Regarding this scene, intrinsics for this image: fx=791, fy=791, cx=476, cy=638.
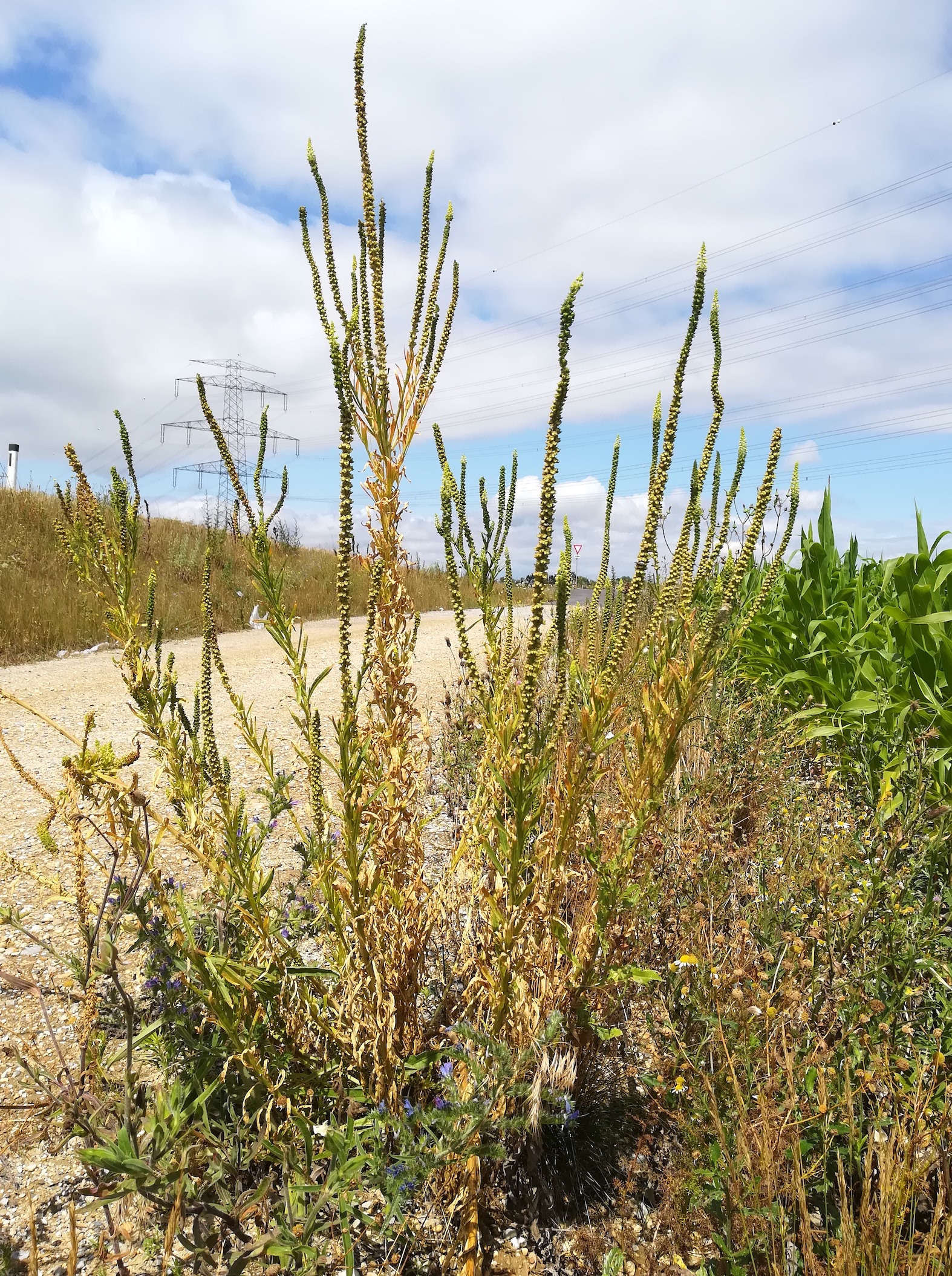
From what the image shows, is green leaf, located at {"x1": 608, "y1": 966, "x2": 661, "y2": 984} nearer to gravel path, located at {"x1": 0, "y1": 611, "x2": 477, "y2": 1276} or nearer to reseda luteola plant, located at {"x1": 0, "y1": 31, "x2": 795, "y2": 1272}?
reseda luteola plant, located at {"x1": 0, "y1": 31, "x2": 795, "y2": 1272}

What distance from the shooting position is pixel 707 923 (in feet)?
9.02

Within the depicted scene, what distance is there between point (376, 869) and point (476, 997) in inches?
18.1

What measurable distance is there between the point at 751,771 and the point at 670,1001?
1790mm

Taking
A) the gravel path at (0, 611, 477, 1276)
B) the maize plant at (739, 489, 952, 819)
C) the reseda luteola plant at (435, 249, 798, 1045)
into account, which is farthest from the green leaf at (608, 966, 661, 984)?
the maize plant at (739, 489, 952, 819)

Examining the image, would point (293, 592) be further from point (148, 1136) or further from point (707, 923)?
point (148, 1136)

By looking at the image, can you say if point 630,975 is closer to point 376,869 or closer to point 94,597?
point 376,869

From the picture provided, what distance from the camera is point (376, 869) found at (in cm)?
179

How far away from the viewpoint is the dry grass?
874 cm

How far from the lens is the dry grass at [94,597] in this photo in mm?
8742

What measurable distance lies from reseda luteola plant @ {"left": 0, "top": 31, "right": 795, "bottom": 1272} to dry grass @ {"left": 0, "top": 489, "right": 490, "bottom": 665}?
399 cm

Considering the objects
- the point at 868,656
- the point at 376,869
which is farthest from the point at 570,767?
the point at 868,656

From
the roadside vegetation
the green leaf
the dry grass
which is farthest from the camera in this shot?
the dry grass

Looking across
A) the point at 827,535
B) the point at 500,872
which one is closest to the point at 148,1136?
the point at 500,872

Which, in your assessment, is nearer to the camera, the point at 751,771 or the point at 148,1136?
the point at 148,1136
